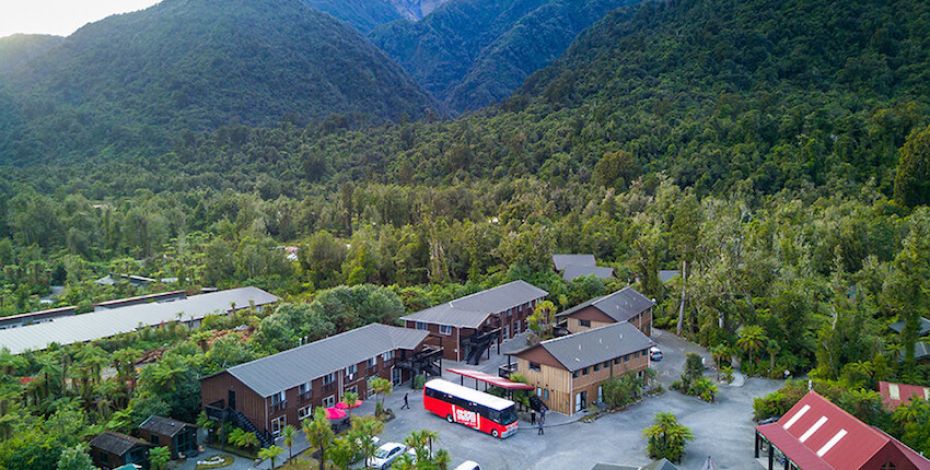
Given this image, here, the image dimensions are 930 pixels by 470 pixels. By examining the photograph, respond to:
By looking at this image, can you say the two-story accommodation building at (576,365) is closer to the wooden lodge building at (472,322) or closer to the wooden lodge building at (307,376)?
the wooden lodge building at (472,322)

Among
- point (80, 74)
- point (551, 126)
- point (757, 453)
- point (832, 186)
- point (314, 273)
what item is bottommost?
point (757, 453)

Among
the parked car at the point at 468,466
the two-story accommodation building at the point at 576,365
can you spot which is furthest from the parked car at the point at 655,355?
the parked car at the point at 468,466

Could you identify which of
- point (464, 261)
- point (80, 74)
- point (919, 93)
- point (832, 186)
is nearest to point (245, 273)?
point (464, 261)

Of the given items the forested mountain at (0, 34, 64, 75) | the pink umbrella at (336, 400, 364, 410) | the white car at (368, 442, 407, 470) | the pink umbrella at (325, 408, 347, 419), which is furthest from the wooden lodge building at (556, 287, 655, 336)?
the forested mountain at (0, 34, 64, 75)

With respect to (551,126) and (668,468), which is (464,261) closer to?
(668,468)

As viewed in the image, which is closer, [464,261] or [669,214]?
[464,261]

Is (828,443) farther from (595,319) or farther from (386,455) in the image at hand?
(595,319)

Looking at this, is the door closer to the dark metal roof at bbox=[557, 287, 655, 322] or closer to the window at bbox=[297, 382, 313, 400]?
the dark metal roof at bbox=[557, 287, 655, 322]
